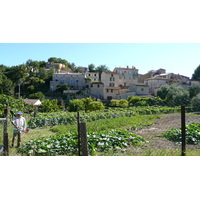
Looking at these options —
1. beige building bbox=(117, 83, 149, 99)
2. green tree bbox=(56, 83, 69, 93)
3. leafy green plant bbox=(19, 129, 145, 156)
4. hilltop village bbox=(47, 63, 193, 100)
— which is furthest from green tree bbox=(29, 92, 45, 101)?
leafy green plant bbox=(19, 129, 145, 156)

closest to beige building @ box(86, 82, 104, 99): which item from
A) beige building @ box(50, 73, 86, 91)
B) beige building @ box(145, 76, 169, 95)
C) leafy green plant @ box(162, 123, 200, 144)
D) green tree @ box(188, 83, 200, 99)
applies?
beige building @ box(50, 73, 86, 91)

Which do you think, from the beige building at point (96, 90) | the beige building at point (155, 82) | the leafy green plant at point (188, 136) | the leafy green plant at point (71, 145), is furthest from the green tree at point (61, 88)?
the leafy green plant at point (71, 145)

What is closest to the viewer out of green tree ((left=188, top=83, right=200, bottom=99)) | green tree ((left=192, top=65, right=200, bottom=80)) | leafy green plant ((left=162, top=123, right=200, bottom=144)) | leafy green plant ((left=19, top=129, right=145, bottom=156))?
leafy green plant ((left=19, top=129, right=145, bottom=156))

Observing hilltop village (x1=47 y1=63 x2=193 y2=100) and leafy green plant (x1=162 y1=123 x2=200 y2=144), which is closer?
leafy green plant (x1=162 y1=123 x2=200 y2=144)

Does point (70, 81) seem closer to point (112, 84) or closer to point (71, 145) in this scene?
point (112, 84)

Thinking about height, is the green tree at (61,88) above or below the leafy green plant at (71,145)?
above

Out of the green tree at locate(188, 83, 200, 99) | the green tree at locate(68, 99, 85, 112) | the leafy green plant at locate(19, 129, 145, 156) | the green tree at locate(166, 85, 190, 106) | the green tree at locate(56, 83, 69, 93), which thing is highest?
the green tree at locate(56, 83, 69, 93)

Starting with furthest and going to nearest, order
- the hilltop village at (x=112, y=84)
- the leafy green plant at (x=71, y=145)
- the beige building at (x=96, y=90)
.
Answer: the hilltop village at (x=112, y=84), the beige building at (x=96, y=90), the leafy green plant at (x=71, y=145)

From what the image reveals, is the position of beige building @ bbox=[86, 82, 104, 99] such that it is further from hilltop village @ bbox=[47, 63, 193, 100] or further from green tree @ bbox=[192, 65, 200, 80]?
green tree @ bbox=[192, 65, 200, 80]

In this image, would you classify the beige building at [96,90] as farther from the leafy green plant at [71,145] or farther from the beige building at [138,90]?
the leafy green plant at [71,145]

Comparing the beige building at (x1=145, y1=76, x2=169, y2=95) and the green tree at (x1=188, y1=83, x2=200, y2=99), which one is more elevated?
the beige building at (x1=145, y1=76, x2=169, y2=95)

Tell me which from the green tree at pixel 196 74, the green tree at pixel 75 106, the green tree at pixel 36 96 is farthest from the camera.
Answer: the green tree at pixel 196 74

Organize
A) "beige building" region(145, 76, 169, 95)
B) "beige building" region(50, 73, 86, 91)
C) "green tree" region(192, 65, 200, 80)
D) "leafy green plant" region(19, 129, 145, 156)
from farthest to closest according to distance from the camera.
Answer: "green tree" region(192, 65, 200, 80)
"beige building" region(145, 76, 169, 95)
"beige building" region(50, 73, 86, 91)
"leafy green plant" region(19, 129, 145, 156)

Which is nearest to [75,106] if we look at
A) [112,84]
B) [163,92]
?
[112,84]
